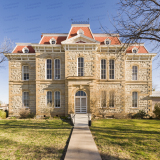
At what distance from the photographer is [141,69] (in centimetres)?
1873

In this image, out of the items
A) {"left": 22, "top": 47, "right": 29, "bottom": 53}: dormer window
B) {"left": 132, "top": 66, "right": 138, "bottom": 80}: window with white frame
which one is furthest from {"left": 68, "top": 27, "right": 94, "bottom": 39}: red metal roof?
{"left": 132, "top": 66, "right": 138, "bottom": 80}: window with white frame

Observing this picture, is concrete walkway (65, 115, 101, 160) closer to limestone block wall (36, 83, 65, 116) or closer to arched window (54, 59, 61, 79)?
limestone block wall (36, 83, 65, 116)

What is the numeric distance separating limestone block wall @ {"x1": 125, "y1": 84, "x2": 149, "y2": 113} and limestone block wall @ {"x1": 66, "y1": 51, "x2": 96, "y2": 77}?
662 cm

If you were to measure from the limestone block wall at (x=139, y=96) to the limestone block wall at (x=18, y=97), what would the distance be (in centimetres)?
1384

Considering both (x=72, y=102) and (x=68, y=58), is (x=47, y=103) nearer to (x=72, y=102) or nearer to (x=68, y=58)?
(x=72, y=102)

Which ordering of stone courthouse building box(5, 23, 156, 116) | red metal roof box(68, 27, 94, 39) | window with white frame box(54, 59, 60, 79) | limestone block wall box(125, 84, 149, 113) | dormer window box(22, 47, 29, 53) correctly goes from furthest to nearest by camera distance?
dormer window box(22, 47, 29, 53), limestone block wall box(125, 84, 149, 113), red metal roof box(68, 27, 94, 39), window with white frame box(54, 59, 60, 79), stone courthouse building box(5, 23, 156, 116)

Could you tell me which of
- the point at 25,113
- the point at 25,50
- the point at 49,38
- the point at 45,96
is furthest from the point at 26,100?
the point at 49,38

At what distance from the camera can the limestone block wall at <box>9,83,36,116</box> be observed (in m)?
17.8

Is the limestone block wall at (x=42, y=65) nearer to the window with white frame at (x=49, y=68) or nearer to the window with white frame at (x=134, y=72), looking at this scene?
the window with white frame at (x=49, y=68)

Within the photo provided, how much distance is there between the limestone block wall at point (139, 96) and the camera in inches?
712

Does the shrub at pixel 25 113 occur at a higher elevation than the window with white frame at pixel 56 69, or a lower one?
lower

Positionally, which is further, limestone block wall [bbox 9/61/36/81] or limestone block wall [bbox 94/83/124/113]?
limestone block wall [bbox 9/61/36/81]

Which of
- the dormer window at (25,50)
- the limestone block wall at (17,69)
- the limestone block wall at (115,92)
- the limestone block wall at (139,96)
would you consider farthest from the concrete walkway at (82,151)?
the dormer window at (25,50)

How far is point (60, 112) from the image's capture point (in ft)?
55.8
